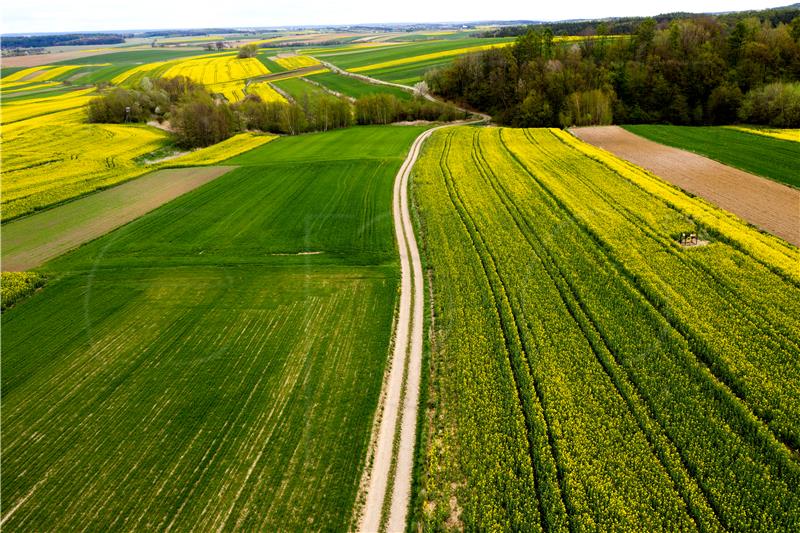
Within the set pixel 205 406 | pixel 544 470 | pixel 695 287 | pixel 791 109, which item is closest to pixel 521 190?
pixel 695 287

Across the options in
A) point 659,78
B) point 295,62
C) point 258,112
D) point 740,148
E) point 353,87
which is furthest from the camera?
point 295,62

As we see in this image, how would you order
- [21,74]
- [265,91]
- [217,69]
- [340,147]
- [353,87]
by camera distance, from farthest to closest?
[21,74], [217,69], [353,87], [265,91], [340,147]

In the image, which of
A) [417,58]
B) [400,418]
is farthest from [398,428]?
[417,58]

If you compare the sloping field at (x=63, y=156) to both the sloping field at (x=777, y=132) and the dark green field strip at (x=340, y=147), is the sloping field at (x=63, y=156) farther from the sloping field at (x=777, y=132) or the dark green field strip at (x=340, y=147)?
the sloping field at (x=777, y=132)

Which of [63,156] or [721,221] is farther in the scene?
[63,156]

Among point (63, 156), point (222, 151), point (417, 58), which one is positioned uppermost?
point (417, 58)

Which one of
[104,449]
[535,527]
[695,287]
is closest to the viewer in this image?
[535,527]

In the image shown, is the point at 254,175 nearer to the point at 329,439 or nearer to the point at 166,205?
the point at 166,205

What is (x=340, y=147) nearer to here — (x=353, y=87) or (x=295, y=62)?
(x=353, y=87)
